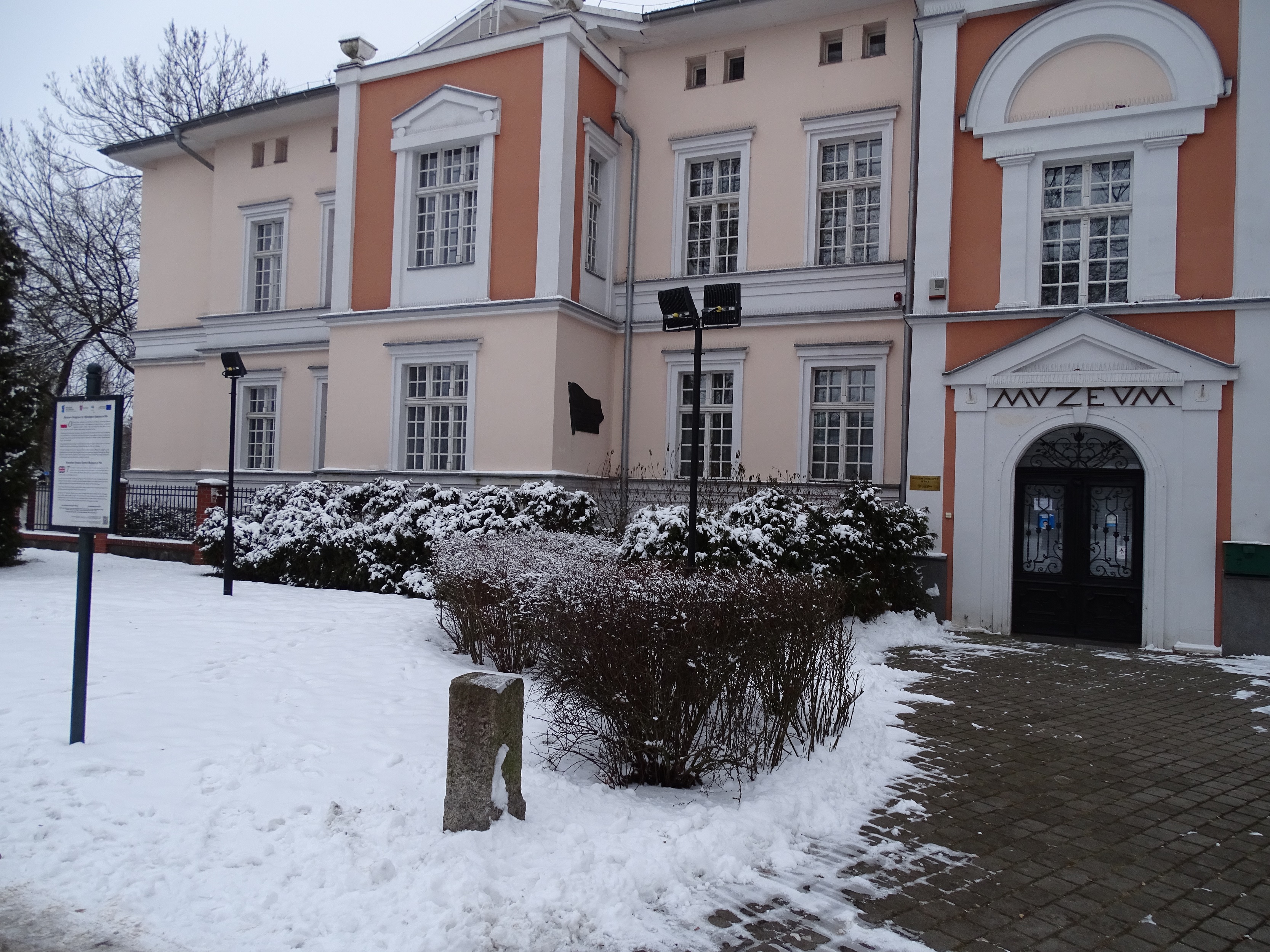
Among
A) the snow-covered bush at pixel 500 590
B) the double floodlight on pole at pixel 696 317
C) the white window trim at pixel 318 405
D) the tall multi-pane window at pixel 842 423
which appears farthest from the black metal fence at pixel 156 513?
the double floodlight on pole at pixel 696 317

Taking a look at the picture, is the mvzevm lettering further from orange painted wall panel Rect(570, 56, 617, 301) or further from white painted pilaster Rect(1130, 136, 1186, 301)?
orange painted wall panel Rect(570, 56, 617, 301)

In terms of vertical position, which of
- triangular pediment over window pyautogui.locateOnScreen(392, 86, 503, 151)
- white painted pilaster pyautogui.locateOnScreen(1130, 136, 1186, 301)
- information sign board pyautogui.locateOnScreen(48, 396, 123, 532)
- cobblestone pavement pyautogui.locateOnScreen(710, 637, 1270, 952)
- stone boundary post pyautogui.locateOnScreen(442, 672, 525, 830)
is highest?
triangular pediment over window pyautogui.locateOnScreen(392, 86, 503, 151)

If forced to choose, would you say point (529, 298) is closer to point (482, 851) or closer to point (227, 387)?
point (227, 387)

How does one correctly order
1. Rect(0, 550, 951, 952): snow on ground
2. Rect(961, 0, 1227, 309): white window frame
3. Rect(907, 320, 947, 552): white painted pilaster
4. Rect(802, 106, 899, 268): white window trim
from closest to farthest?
Rect(0, 550, 951, 952): snow on ground
Rect(961, 0, 1227, 309): white window frame
Rect(907, 320, 947, 552): white painted pilaster
Rect(802, 106, 899, 268): white window trim

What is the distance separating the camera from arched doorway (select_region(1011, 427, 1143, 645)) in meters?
12.7

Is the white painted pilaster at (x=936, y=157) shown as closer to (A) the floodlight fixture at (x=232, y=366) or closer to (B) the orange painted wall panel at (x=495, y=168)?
(B) the orange painted wall panel at (x=495, y=168)

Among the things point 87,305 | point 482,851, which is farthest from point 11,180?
point 482,851

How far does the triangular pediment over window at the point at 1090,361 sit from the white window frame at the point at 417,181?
863 centimetres

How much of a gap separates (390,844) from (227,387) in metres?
19.5

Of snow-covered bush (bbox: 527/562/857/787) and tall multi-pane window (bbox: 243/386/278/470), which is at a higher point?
tall multi-pane window (bbox: 243/386/278/470)

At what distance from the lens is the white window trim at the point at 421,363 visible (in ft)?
53.8

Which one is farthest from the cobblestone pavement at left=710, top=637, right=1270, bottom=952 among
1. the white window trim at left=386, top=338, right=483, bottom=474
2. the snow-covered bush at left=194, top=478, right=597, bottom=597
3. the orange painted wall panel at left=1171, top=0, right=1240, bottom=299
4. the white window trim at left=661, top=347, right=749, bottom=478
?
the white window trim at left=386, top=338, right=483, bottom=474

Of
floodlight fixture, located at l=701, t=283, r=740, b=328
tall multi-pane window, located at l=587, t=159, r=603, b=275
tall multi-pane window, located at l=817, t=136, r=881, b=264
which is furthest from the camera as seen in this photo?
tall multi-pane window, located at l=587, t=159, r=603, b=275

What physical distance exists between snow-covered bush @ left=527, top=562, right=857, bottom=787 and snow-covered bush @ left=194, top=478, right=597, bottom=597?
7027mm
